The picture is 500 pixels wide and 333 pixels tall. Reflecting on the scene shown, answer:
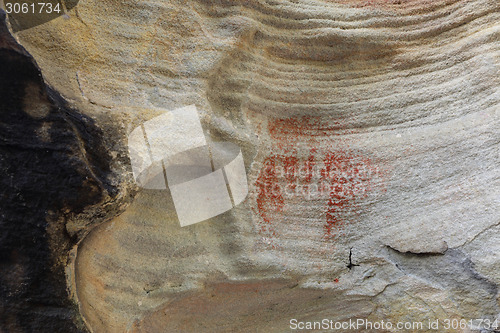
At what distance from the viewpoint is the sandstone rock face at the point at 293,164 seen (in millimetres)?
2057

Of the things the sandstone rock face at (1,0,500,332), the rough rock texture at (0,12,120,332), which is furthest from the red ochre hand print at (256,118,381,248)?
the rough rock texture at (0,12,120,332)

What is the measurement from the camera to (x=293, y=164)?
2.35 m

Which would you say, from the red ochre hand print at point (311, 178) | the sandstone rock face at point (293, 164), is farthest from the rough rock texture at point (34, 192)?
the red ochre hand print at point (311, 178)

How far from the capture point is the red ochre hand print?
2.24 metres

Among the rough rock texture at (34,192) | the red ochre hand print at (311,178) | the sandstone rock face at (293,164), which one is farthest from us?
the red ochre hand print at (311,178)

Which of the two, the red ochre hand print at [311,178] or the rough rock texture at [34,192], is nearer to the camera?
the rough rock texture at [34,192]

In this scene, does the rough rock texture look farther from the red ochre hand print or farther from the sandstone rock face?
the red ochre hand print

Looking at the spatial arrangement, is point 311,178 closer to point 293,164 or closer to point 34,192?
point 293,164

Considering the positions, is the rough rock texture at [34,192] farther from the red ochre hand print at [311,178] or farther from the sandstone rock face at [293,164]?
the red ochre hand print at [311,178]

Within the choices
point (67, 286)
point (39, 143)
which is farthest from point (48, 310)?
point (39, 143)

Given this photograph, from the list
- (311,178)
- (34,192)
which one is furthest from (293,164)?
(34,192)

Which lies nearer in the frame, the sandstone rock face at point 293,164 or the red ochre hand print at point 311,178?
the sandstone rock face at point 293,164

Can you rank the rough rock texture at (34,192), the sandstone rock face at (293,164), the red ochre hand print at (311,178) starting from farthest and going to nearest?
the red ochre hand print at (311,178)
the sandstone rock face at (293,164)
the rough rock texture at (34,192)

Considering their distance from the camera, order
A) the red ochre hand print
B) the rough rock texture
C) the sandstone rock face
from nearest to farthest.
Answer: the rough rock texture → the sandstone rock face → the red ochre hand print
